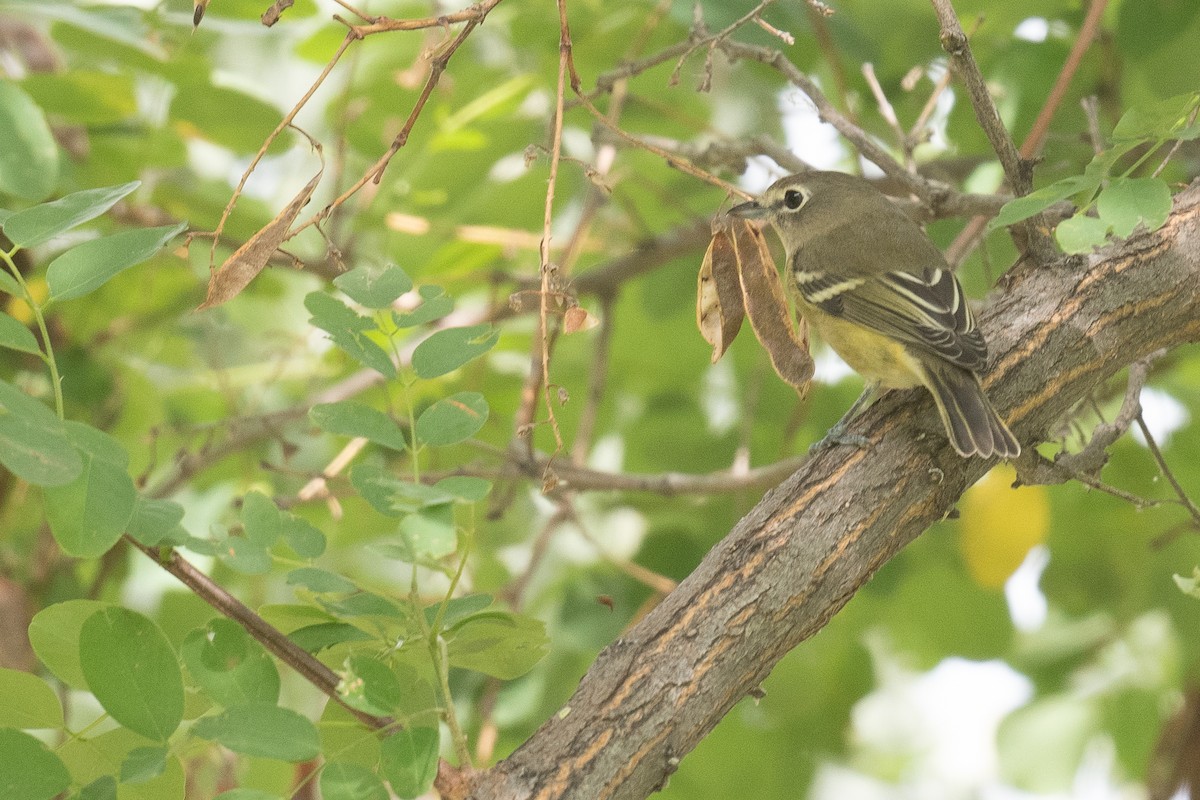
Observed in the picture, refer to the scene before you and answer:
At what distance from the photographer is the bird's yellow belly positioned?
2820 mm

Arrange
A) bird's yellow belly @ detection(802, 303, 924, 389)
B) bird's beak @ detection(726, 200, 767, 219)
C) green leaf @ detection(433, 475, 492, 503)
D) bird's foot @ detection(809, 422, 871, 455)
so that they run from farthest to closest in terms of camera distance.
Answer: bird's beak @ detection(726, 200, 767, 219)
bird's yellow belly @ detection(802, 303, 924, 389)
bird's foot @ detection(809, 422, 871, 455)
green leaf @ detection(433, 475, 492, 503)

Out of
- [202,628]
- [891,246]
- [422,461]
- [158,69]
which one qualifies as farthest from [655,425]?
[202,628]

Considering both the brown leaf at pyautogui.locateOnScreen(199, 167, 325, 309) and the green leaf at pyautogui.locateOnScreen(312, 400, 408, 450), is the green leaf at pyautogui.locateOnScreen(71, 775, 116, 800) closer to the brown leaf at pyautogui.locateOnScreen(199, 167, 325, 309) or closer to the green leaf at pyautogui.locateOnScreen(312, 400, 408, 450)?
the green leaf at pyautogui.locateOnScreen(312, 400, 408, 450)

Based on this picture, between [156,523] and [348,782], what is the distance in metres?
0.46

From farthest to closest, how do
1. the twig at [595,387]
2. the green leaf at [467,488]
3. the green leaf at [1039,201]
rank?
the twig at [595,387]
the green leaf at [1039,201]
the green leaf at [467,488]

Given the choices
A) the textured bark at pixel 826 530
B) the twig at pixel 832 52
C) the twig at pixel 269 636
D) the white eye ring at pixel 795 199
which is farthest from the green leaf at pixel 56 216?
the white eye ring at pixel 795 199

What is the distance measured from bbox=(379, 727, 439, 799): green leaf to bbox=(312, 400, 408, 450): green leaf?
0.40 meters

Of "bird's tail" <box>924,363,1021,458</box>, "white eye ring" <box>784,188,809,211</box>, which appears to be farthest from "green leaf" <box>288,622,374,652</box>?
"white eye ring" <box>784,188,809,211</box>

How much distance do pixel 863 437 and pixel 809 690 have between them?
162 centimetres

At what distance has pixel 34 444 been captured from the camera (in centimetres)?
143

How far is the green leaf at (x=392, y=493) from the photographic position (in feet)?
5.20

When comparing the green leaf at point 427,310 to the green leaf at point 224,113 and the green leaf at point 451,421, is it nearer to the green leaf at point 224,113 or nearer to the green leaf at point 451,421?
the green leaf at point 451,421

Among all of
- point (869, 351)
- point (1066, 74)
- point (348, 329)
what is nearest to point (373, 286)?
point (348, 329)

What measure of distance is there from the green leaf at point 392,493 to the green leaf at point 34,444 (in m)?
0.36
